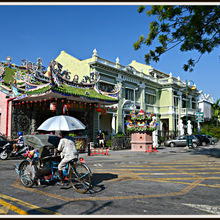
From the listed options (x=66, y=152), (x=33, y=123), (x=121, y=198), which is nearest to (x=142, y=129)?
(x=33, y=123)

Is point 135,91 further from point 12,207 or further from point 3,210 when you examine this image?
point 3,210

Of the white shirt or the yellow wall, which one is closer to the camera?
the white shirt

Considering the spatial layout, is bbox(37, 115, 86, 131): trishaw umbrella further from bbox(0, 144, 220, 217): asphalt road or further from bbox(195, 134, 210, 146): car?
bbox(195, 134, 210, 146): car

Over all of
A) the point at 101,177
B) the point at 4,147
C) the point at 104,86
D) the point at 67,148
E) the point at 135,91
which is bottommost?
the point at 101,177

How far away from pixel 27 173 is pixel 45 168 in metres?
0.50

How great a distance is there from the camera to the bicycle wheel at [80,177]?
6270 millimetres

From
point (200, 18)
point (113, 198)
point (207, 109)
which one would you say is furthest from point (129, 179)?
point (207, 109)

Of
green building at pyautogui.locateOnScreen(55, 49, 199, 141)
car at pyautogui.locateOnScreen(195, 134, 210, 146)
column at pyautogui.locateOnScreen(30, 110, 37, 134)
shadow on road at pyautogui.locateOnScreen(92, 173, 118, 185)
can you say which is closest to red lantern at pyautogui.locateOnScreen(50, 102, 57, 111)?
column at pyautogui.locateOnScreen(30, 110, 37, 134)

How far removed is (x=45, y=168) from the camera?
7125mm

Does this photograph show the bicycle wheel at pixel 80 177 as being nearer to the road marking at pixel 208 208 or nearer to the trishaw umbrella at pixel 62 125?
the trishaw umbrella at pixel 62 125

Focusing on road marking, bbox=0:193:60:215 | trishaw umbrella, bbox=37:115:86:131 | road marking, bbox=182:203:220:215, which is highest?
trishaw umbrella, bbox=37:115:86:131

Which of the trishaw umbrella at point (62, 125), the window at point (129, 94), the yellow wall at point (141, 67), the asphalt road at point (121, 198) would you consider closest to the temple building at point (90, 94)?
the window at point (129, 94)

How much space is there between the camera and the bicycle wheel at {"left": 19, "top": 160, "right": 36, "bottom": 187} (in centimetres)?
686

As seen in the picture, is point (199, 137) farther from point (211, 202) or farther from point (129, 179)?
point (211, 202)
